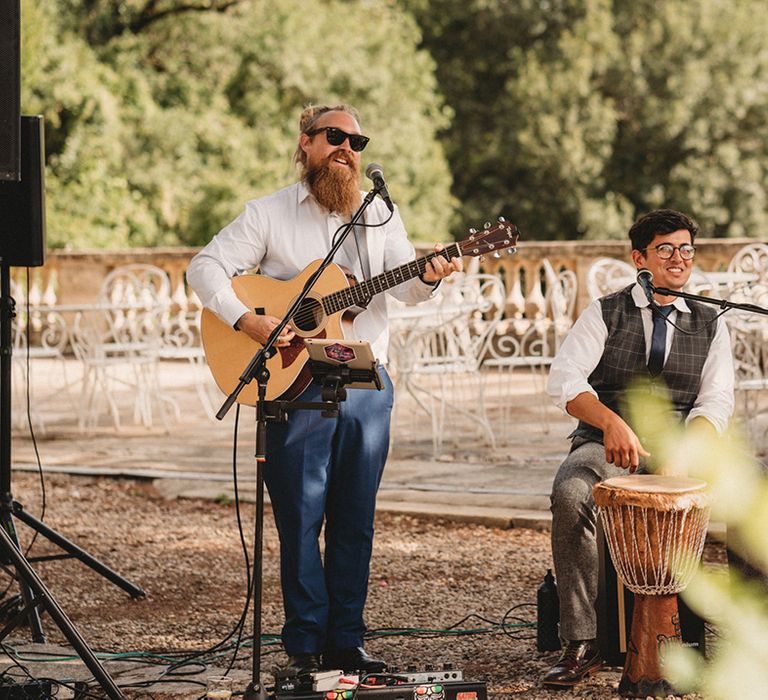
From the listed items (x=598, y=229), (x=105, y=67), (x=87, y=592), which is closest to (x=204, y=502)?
(x=87, y=592)

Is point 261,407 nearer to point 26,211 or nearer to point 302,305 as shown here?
point 302,305

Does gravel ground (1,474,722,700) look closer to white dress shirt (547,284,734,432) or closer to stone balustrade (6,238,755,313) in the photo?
white dress shirt (547,284,734,432)

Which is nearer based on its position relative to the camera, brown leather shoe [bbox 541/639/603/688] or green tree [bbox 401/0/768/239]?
brown leather shoe [bbox 541/639/603/688]

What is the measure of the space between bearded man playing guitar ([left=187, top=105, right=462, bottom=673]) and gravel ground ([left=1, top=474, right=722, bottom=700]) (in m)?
0.36

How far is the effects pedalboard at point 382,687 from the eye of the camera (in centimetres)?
377

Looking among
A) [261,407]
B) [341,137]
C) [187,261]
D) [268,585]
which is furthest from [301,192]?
[187,261]

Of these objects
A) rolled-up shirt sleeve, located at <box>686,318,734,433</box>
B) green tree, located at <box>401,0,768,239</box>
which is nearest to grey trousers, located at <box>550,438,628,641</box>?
rolled-up shirt sleeve, located at <box>686,318,734,433</box>

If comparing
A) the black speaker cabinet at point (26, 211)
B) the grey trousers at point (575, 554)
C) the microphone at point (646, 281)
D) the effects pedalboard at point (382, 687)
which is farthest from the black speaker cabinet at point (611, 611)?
the black speaker cabinet at point (26, 211)

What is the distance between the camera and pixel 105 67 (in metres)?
22.2

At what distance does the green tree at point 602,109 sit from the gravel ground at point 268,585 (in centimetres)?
2494

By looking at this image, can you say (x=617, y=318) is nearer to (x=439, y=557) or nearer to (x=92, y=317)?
(x=439, y=557)

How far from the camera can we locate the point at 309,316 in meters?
4.29

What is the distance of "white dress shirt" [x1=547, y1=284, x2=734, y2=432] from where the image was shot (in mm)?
4445

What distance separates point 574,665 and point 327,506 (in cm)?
94
